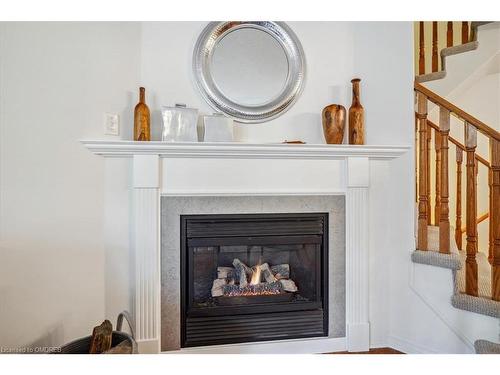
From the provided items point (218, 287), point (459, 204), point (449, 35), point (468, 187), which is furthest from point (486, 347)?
point (449, 35)

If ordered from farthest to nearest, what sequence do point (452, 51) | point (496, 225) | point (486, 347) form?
point (452, 51)
point (496, 225)
point (486, 347)

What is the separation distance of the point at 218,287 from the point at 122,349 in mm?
723

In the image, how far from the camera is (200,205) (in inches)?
75.7

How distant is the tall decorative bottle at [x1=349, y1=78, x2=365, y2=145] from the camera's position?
1979 mm

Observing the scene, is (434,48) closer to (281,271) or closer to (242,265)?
(281,271)

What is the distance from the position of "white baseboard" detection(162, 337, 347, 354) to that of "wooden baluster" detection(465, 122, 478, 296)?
795 mm

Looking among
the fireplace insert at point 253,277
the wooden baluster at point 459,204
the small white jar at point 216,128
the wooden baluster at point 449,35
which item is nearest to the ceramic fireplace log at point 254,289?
the fireplace insert at point 253,277

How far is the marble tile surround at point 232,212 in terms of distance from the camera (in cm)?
188

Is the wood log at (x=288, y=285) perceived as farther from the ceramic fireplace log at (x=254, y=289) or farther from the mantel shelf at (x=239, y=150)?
the mantel shelf at (x=239, y=150)

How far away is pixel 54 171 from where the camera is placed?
5.36 ft

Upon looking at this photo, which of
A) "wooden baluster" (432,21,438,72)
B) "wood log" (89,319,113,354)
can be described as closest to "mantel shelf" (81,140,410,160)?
"wood log" (89,319,113,354)

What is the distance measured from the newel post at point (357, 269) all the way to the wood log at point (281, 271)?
0.38 m

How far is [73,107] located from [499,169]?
2.27 meters
